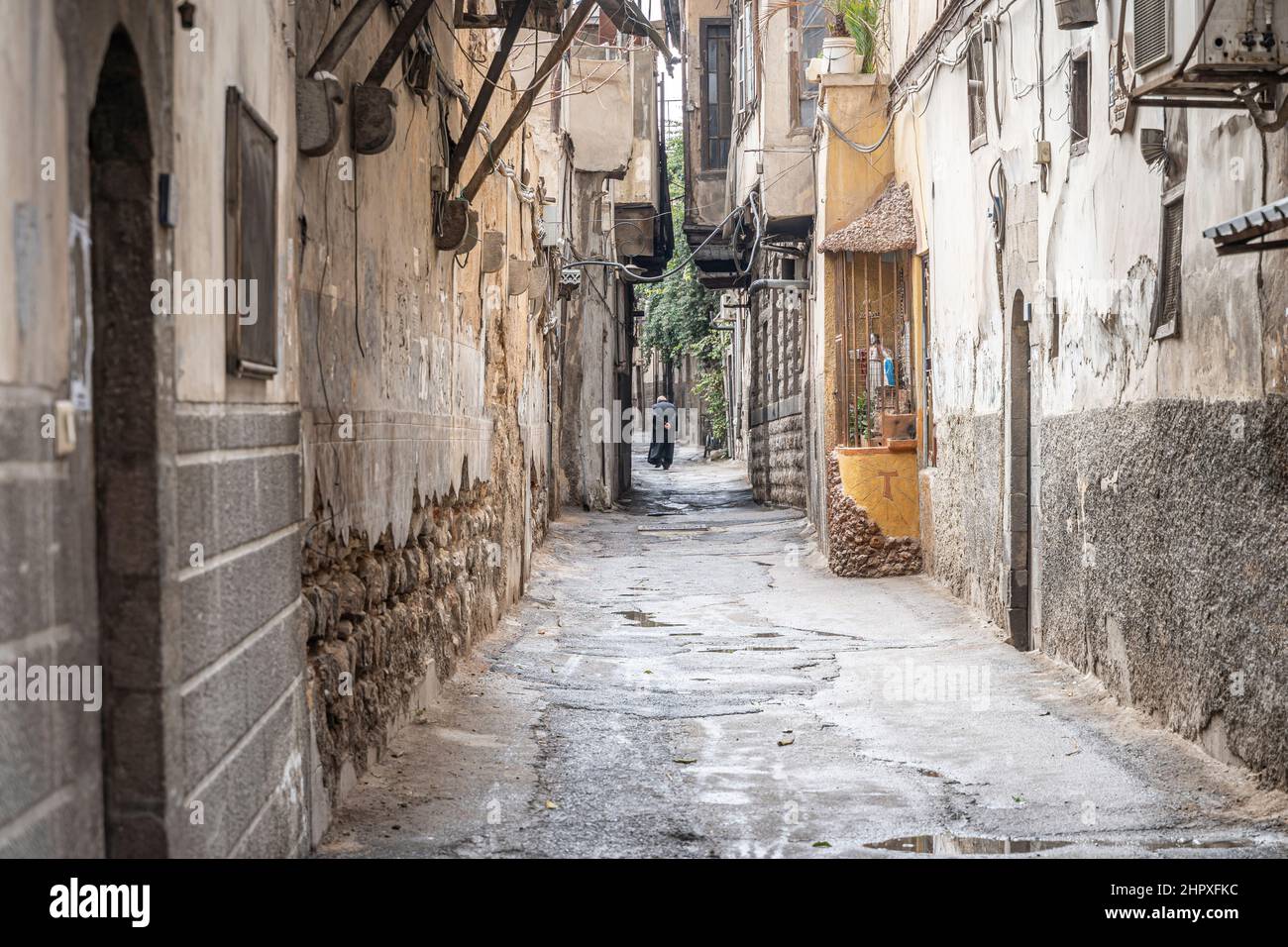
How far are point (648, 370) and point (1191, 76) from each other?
60.0 m

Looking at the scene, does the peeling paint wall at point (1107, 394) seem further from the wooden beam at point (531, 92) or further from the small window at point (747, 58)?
the small window at point (747, 58)

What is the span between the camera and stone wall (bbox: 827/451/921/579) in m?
14.0

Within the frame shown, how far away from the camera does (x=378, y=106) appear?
5.60 m

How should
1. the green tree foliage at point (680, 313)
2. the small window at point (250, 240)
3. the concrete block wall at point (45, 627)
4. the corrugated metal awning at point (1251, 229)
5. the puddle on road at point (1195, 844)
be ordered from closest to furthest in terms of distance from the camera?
the concrete block wall at point (45, 627), the small window at point (250, 240), the corrugated metal awning at point (1251, 229), the puddle on road at point (1195, 844), the green tree foliage at point (680, 313)

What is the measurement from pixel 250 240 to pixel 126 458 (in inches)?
45.8

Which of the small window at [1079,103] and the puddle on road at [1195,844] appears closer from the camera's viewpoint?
the puddle on road at [1195,844]

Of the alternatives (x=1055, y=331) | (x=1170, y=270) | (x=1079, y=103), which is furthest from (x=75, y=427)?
(x=1055, y=331)

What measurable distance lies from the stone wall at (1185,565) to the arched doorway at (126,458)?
162 inches

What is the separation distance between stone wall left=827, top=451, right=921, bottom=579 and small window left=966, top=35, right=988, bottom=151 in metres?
3.98

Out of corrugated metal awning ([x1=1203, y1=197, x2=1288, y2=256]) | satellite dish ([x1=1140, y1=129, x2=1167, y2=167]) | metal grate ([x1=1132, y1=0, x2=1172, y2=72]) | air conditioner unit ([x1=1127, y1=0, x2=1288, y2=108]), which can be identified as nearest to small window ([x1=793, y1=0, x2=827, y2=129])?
satellite dish ([x1=1140, y1=129, x2=1167, y2=167])

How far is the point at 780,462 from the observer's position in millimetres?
23328

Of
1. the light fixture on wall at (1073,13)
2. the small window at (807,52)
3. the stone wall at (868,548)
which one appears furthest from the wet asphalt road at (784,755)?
the small window at (807,52)

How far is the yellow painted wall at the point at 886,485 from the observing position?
45.9ft
